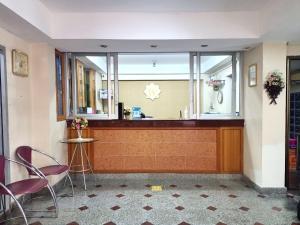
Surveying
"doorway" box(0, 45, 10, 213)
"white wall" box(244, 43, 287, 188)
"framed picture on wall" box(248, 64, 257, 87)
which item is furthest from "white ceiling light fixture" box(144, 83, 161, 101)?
"doorway" box(0, 45, 10, 213)

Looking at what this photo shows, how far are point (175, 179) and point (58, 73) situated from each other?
2.95m

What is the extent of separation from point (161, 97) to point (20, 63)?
533 centimetres

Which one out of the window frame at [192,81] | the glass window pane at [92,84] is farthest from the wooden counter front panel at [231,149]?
the glass window pane at [92,84]

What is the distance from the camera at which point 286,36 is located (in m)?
3.44

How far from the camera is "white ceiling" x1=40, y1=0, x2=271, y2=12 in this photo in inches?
123

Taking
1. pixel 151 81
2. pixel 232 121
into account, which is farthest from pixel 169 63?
pixel 232 121

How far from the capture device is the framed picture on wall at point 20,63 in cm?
328

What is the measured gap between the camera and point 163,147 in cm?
459

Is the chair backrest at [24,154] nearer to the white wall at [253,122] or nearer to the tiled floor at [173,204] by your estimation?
the tiled floor at [173,204]

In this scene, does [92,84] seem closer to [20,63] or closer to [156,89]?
[20,63]

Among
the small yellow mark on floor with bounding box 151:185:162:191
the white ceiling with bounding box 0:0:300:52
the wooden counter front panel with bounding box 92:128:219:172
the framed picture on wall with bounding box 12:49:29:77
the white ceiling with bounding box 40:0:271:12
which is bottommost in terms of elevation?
the small yellow mark on floor with bounding box 151:185:162:191

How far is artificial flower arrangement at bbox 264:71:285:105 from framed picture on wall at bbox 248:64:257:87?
30 cm

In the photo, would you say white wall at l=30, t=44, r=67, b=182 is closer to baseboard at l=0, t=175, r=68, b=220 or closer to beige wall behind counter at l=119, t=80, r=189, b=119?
baseboard at l=0, t=175, r=68, b=220

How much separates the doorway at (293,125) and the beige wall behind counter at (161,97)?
4.21m
